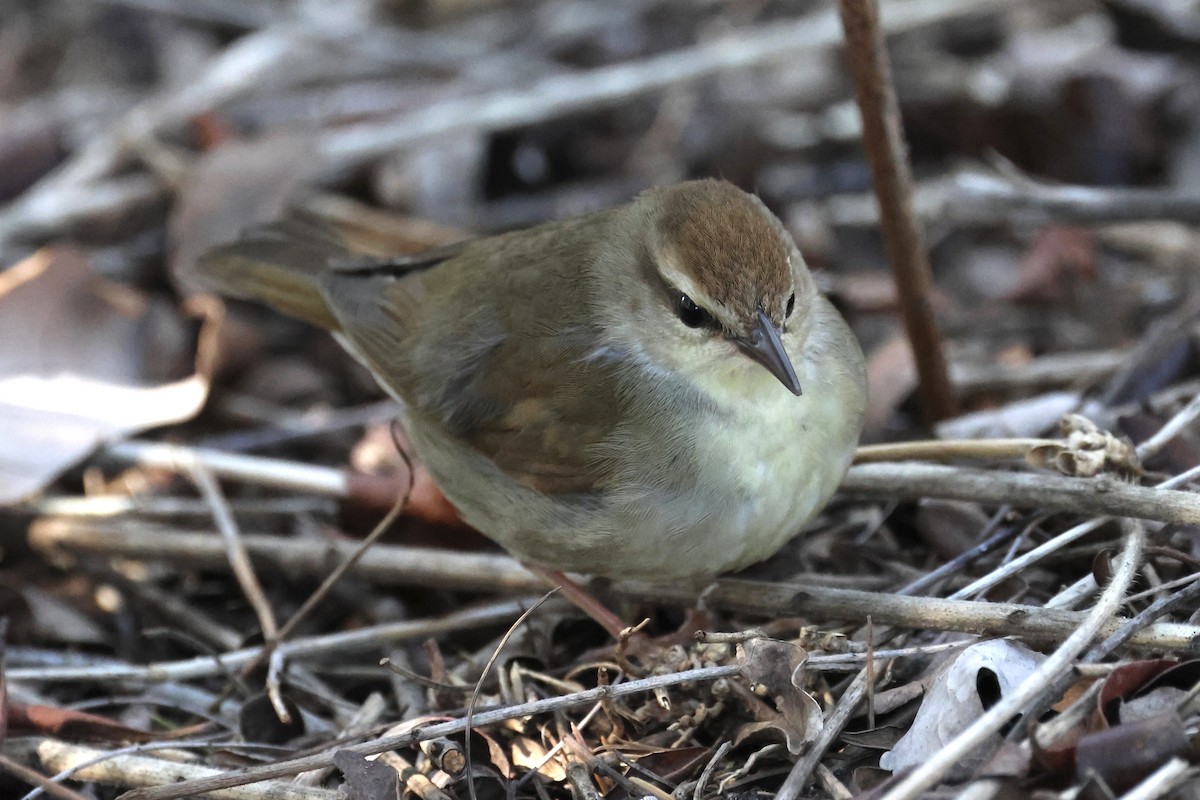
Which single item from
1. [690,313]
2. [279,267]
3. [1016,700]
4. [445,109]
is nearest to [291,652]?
[279,267]

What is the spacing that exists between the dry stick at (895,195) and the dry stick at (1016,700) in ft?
4.11

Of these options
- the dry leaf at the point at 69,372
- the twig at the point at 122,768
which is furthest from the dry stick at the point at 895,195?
the dry leaf at the point at 69,372

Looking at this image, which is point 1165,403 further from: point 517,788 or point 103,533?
point 103,533

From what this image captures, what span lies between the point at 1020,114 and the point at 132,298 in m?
4.24

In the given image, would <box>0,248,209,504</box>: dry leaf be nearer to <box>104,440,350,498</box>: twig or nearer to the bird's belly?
<box>104,440,350,498</box>: twig

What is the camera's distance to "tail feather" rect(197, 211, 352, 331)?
4660mm

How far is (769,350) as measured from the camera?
3195 mm

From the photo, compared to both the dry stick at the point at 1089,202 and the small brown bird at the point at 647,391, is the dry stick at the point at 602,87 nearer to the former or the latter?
the dry stick at the point at 1089,202

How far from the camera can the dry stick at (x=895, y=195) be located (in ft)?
12.1

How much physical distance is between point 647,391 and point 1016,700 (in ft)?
4.24

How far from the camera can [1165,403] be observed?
4.04 metres

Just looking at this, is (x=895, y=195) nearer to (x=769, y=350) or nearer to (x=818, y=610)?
(x=769, y=350)

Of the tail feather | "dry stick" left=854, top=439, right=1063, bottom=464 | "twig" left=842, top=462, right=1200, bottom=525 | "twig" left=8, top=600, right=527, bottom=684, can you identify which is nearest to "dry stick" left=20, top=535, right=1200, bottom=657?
"twig" left=8, top=600, right=527, bottom=684

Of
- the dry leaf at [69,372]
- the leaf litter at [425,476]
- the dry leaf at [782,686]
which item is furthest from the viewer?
the dry leaf at [69,372]
